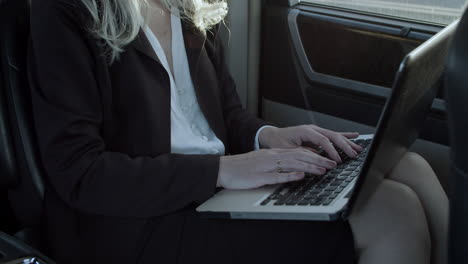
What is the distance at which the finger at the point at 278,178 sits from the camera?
1.28 m

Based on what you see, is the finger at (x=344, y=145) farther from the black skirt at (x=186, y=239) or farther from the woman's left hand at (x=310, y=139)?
the black skirt at (x=186, y=239)

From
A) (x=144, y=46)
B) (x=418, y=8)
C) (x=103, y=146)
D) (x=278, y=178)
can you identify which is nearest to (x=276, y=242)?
(x=278, y=178)

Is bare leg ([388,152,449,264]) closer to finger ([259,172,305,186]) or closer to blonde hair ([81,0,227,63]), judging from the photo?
finger ([259,172,305,186])

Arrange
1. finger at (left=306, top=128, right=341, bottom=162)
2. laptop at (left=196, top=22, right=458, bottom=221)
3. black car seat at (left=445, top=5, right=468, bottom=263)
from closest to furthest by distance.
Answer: black car seat at (left=445, top=5, right=468, bottom=263)
laptop at (left=196, top=22, right=458, bottom=221)
finger at (left=306, top=128, right=341, bottom=162)

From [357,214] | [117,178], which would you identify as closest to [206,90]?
[117,178]

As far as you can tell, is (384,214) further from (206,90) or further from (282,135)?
(206,90)

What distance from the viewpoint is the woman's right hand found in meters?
1.29

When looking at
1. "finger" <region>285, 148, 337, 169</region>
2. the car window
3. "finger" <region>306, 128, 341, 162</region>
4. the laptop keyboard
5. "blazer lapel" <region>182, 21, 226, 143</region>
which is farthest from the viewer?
the car window

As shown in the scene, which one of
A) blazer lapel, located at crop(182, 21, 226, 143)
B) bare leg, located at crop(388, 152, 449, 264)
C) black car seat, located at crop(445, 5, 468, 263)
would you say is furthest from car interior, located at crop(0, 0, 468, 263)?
blazer lapel, located at crop(182, 21, 226, 143)

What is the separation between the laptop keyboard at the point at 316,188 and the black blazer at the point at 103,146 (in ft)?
0.47

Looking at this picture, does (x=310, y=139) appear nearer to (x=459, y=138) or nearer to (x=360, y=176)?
(x=360, y=176)

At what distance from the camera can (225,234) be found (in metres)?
1.30

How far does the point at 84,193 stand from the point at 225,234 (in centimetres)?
29

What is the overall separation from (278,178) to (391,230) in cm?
24
